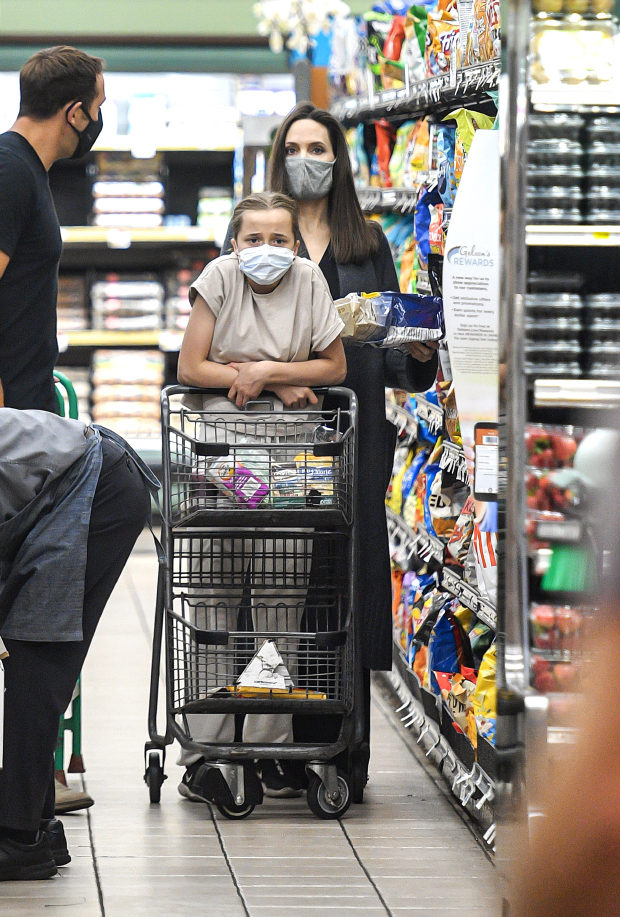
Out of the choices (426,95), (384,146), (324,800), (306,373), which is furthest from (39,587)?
(384,146)

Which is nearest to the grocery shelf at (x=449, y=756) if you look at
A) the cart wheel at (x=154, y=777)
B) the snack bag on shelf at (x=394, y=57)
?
the cart wheel at (x=154, y=777)

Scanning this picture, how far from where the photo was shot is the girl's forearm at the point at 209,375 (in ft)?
10.9

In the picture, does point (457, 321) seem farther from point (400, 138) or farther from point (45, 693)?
point (400, 138)

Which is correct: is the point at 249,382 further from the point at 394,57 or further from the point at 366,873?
the point at 394,57

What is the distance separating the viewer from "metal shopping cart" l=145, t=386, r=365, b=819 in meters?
3.19

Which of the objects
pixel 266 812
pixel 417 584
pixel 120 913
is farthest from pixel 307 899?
pixel 417 584

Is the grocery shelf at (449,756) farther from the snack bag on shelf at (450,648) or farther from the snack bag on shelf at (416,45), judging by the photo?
the snack bag on shelf at (416,45)

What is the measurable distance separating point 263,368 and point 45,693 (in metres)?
0.99

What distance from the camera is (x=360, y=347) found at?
12.2 feet

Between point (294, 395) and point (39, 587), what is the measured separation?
34.2 inches

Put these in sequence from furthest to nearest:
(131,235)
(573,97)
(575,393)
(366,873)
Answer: (131,235) → (366,873) → (575,393) → (573,97)

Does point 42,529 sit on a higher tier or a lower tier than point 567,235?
lower

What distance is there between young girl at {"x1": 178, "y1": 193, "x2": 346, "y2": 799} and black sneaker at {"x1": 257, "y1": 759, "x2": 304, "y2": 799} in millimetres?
290

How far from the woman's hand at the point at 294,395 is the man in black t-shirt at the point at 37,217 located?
23.1 inches
